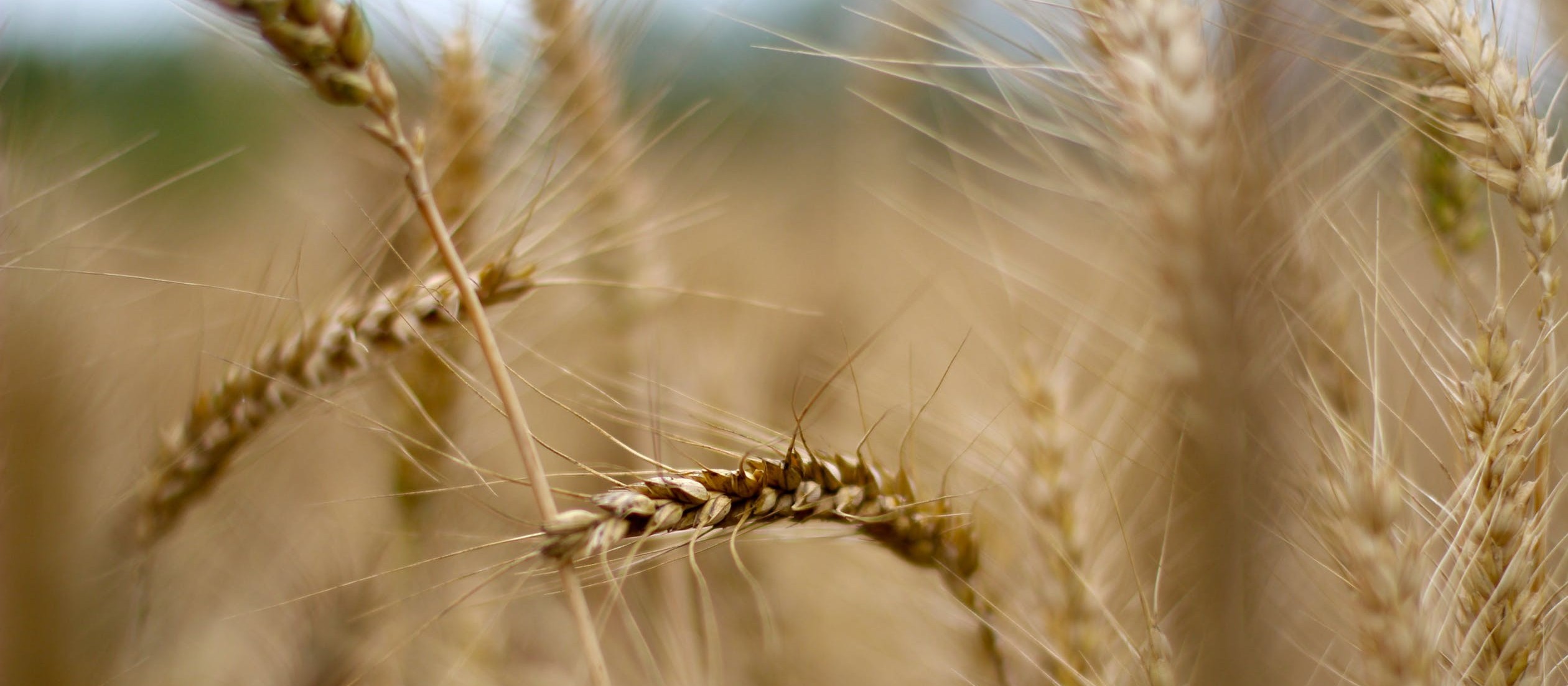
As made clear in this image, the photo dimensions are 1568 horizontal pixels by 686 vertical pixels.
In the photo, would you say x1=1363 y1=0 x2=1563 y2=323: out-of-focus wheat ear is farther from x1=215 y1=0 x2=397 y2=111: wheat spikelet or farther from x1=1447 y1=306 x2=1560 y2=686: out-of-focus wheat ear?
x1=215 y1=0 x2=397 y2=111: wheat spikelet

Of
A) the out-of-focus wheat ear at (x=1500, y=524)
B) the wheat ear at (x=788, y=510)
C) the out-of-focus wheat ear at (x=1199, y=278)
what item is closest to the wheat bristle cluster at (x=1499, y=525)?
the out-of-focus wheat ear at (x=1500, y=524)

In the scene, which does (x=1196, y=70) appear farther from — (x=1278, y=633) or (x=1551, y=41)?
(x=1551, y=41)

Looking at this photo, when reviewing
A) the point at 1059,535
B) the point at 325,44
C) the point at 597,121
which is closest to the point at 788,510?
the point at 1059,535

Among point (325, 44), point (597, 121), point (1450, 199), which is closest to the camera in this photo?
point (325, 44)

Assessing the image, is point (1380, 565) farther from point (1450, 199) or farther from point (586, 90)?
point (586, 90)

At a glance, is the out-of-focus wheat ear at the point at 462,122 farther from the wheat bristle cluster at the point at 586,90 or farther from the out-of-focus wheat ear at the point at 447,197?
the wheat bristle cluster at the point at 586,90

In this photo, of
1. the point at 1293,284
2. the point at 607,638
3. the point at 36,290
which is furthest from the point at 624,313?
the point at 1293,284

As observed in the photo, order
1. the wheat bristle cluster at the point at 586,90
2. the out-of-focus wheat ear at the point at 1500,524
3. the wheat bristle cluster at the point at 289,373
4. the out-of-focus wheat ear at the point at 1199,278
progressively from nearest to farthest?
the out-of-focus wheat ear at the point at 1199,278, the out-of-focus wheat ear at the point at 1500,524, the wheat bristle cluster at the point at 289,373, the wheat bristle cluster at the point at 586,90
